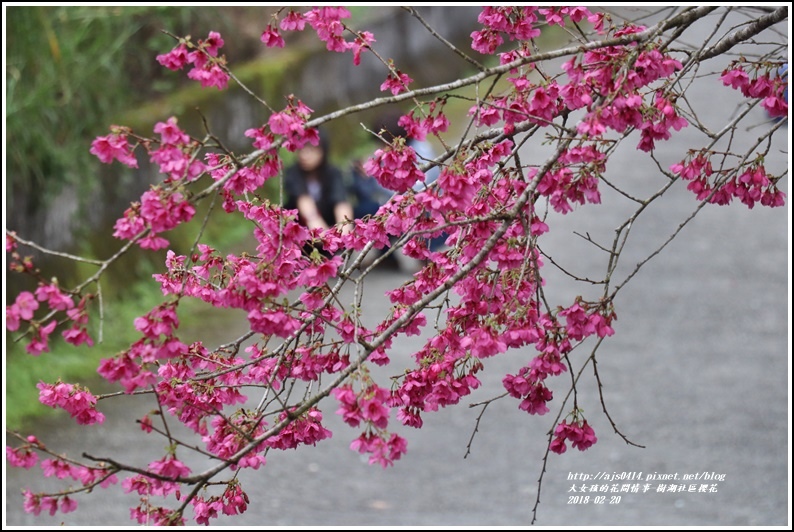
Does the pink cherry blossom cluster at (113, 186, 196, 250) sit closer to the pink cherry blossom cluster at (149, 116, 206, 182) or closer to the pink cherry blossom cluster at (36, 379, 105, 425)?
the pink cherry blossom cluster at (149, 116, 206, 182)

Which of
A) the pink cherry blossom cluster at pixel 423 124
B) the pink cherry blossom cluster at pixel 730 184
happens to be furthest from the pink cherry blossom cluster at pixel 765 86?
the pink cherry blossom cluster at pixel 423 124

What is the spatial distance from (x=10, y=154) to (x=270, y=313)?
4404 mm

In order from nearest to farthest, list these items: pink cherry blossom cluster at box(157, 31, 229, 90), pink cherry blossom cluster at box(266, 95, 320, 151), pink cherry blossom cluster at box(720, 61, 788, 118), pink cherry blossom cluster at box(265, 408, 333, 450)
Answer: pink cherry blossom cluster at box(266, 95, 320, 151)
pink cherry blossom cluster at box(157, 31, 229, 90)
pink cherry blossom cluster at box(265, 408, 333, 450)
pink cherry blossom cluster at box(720, 61, 788, 118)

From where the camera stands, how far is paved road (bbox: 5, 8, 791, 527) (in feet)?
15.8

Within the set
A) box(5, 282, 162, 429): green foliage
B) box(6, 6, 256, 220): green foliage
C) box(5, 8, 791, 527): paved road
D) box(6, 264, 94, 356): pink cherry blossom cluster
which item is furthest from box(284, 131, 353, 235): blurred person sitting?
box(6, 264, 94, 356): pink cherry blossom cluster

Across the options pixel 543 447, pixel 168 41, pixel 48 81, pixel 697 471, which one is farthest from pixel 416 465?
pixel 168 41

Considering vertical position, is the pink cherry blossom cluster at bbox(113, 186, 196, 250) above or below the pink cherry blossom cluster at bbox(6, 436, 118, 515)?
above

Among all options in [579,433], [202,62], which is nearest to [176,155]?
[202,62]

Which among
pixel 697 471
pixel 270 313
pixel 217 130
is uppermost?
pixel 217 130

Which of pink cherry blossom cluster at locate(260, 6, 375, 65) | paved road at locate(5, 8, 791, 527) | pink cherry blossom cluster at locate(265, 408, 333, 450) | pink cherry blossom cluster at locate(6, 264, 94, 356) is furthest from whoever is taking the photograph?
paved road at locate(5, 8, 791, 527)

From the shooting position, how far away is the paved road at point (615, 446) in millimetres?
4824

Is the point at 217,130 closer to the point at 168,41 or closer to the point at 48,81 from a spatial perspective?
the point at 168,41

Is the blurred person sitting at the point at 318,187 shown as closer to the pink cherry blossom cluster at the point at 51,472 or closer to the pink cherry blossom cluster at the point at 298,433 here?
the pink cherry blossom cluster at the point at 298,433

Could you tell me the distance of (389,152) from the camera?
6.51 feet
